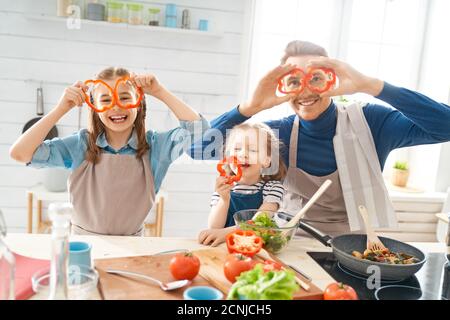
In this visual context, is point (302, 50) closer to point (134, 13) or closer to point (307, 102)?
point (307, 102)

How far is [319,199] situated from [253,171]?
0.97 feet

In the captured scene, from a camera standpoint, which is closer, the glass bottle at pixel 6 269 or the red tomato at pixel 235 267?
the glass bottle at pixel 6 269

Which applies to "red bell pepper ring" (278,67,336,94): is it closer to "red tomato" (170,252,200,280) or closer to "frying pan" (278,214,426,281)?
"frying pan" (278,214,426,281)

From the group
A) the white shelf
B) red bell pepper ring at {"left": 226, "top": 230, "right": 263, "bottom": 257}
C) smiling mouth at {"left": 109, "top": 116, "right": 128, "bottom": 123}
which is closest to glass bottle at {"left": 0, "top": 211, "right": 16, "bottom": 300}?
red bell pepper ring at {"left": 226, "top": 230, "right": 263, "bottom": 257}

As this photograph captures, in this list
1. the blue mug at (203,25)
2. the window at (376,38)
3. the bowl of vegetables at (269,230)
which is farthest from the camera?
the window at (376,38)

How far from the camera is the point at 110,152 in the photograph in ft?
5.42

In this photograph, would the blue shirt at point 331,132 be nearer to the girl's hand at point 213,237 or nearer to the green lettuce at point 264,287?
the girl's hand at point 213,237

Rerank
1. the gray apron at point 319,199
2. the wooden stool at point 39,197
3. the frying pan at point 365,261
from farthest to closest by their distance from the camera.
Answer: the wooden stool at point 39,197, the gray apron at point 319,199, the frying pan at point 365,261

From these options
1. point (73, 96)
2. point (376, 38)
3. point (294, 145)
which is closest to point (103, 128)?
point (73, 96)

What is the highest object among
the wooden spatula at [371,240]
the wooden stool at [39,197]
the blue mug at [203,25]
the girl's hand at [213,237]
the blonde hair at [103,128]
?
the blue mug at [203,25]

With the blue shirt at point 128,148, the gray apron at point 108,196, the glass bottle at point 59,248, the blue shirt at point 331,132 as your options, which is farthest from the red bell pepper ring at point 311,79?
the glass bottle at point 59,248

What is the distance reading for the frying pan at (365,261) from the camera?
1103 mm

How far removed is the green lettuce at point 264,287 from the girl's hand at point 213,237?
51 centimetres

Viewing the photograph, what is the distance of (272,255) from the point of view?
122 cm
